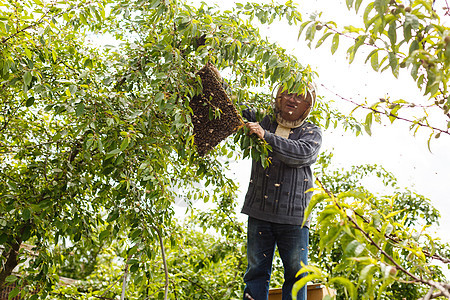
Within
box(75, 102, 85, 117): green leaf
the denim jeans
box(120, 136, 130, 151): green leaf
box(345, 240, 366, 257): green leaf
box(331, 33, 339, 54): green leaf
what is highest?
box(331, 33, 339, 54): green leaf

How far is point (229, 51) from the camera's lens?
183 cm

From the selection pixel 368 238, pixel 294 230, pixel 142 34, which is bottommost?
pixel 368 238

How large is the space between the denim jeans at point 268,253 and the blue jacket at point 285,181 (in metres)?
0.06

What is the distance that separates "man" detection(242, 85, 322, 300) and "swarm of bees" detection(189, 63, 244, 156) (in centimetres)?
17

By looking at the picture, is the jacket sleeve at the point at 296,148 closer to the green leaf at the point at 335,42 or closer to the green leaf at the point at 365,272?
the green leaf at the point at 335,42

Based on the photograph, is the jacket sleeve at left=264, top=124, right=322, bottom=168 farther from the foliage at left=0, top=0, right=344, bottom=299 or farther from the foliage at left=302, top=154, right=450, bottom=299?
the foliage at left=302, top=154, right=450, bottom=299

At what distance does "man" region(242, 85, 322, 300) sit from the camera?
213cm

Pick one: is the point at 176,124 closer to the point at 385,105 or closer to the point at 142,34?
the point at 385,105

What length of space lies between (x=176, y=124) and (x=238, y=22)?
25.5 inches

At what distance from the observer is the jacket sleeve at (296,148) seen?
81.5 inches

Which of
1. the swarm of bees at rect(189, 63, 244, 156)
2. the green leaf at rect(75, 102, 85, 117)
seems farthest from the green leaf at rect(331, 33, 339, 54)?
the green leaf at rect(75, 102, 85, 117)

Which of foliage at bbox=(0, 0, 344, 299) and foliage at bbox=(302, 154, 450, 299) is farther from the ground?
foliage at bbox=(0, 0, 344, 299)

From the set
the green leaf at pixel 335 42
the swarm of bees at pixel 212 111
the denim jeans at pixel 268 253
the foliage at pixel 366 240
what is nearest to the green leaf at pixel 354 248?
the foliage at pixel 366 240

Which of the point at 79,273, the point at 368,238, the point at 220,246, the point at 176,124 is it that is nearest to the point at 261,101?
the point at 176,124
